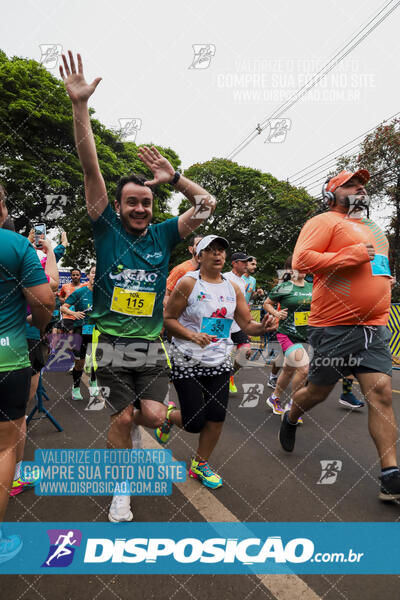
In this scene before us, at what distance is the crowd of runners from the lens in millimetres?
2355

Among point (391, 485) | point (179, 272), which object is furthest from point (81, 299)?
point (391, 485)

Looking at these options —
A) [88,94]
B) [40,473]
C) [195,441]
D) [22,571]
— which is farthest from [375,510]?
[88,94]

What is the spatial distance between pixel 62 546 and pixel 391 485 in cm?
203

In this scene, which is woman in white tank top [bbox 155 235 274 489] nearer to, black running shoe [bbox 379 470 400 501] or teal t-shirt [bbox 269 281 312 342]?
black running shoe [bbox 379 470 400 501]

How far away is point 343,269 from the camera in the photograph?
9.68ft

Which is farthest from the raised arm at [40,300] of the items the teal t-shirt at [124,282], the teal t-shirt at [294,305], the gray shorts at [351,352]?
the teal t-shirt at [294,305]

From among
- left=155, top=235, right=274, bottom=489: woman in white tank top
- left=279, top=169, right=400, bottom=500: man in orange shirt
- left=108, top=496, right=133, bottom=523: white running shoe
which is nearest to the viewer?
left=108, top=496, right=133, bottom=523: white running shoe

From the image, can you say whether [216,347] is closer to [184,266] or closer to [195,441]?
[195,441]

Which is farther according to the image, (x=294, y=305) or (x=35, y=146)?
(x=35, y=146)

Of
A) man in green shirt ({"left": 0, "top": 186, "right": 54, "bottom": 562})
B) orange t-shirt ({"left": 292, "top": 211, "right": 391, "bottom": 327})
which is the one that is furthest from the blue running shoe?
orange t-shirt ({"left": 292, "top": 211, "right": 391, "bottom": 327})

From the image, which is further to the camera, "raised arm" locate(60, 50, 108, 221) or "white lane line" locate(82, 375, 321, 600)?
"raised arm" locate(60, 50, 108, 221)

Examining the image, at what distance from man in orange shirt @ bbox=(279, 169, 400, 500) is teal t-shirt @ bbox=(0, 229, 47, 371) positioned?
79.1 inches

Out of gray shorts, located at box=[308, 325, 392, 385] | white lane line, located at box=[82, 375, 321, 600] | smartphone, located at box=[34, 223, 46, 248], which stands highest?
gray shorts, located at box=[308, 325, 392, 385]

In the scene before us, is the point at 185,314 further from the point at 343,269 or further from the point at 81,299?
the point at 81,299
